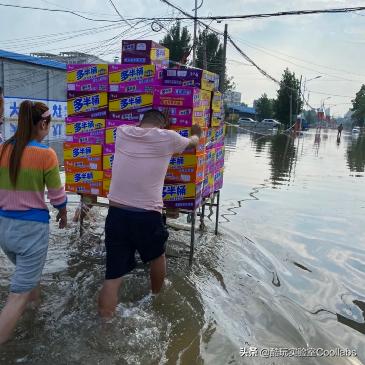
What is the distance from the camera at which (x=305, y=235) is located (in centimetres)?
691

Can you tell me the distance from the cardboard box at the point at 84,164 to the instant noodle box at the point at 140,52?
117 cm

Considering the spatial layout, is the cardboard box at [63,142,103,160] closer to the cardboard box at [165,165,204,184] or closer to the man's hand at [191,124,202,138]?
the cardboard box at [165,165,204,184]

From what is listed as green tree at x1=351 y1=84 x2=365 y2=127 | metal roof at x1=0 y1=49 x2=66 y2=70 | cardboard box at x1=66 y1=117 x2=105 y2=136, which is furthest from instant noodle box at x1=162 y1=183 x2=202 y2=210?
green tree at x1=351 y1=84 x2=365 y2=127

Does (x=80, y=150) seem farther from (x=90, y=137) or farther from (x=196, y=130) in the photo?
(x=196, y=130)

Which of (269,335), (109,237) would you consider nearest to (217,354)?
(269,335)

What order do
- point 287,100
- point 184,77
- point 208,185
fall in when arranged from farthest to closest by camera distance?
point 287,100, point 208,185, point 184,77

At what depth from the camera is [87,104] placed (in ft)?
16.2

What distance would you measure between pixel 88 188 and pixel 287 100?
59978 mm

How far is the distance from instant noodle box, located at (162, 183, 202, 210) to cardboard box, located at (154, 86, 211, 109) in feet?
2.81

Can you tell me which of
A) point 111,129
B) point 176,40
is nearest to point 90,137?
point 111,129

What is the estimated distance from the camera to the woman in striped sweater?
2852 millimetres

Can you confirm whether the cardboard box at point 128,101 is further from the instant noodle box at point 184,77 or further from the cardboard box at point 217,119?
the cardboard box at point 217,119

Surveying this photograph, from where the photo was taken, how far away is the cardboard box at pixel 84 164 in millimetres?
4941

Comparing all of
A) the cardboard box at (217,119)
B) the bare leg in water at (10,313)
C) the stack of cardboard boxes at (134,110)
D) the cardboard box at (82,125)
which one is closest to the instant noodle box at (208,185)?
the stack of cardboard boxes at (134,110)
